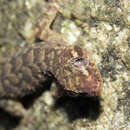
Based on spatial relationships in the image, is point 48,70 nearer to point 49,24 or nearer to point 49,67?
point 49,67

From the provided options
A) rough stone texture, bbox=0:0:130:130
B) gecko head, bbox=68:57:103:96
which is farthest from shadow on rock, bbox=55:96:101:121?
gecko head, bbox=68:57:103:96

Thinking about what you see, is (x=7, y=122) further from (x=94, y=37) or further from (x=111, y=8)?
(x=111, y=8)

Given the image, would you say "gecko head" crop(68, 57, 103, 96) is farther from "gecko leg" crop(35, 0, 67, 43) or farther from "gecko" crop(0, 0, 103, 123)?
"gecko leg" crop(35, 0, 67, 43)

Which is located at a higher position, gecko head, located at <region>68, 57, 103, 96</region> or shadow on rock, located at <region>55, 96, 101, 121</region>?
gecko head, located at <region>68, 57, 103, 96</region>

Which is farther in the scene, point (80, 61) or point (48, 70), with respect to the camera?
point (48, 70)

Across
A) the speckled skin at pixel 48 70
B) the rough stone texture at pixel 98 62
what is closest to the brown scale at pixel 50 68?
the speckled skin at pixel 48 70

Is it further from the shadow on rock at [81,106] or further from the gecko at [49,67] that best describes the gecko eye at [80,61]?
the shadow on rock at [81,106]

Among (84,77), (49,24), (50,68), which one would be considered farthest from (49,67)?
(49,24)
